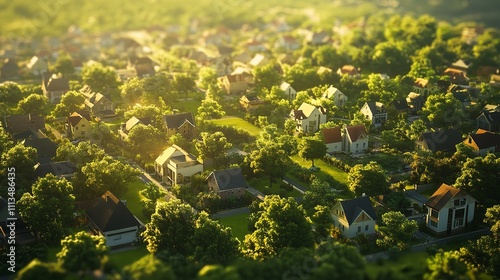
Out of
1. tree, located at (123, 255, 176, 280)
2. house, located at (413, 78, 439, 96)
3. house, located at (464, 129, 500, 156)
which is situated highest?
tree, located at (123, 255, 176, 280)

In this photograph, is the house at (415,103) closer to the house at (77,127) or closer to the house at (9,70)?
the house at (77,127)

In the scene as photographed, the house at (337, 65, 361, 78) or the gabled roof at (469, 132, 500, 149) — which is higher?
the gabled roof at (469, 132, 500, 149)

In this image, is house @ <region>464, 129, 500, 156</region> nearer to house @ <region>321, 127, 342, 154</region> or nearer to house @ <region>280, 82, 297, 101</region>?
house @ <region>321, 127, 342, 154</region>

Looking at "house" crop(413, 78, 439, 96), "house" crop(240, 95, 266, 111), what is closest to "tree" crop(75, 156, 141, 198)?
"house" crop(240, 95, 266, 111)

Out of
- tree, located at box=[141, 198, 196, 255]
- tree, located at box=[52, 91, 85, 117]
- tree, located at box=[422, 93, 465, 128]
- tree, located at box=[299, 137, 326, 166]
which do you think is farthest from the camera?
tree, located at box=[52, 91, 85, 117]

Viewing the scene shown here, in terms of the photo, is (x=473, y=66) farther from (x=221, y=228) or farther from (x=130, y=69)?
(x=221, y=228)

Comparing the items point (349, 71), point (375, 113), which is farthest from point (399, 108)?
point (349, 71)

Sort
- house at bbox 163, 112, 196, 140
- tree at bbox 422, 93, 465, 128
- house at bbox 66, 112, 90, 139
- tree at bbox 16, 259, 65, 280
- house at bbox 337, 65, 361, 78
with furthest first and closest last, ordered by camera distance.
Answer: house at bbox 337, 65, 361, 78
tree at bbox 422, 93, 465, 128
house at bbox 66, 112, 90, 139
house at bbox 163, 112, 196, 140
tree at bbox 16, 259, 65, 280
